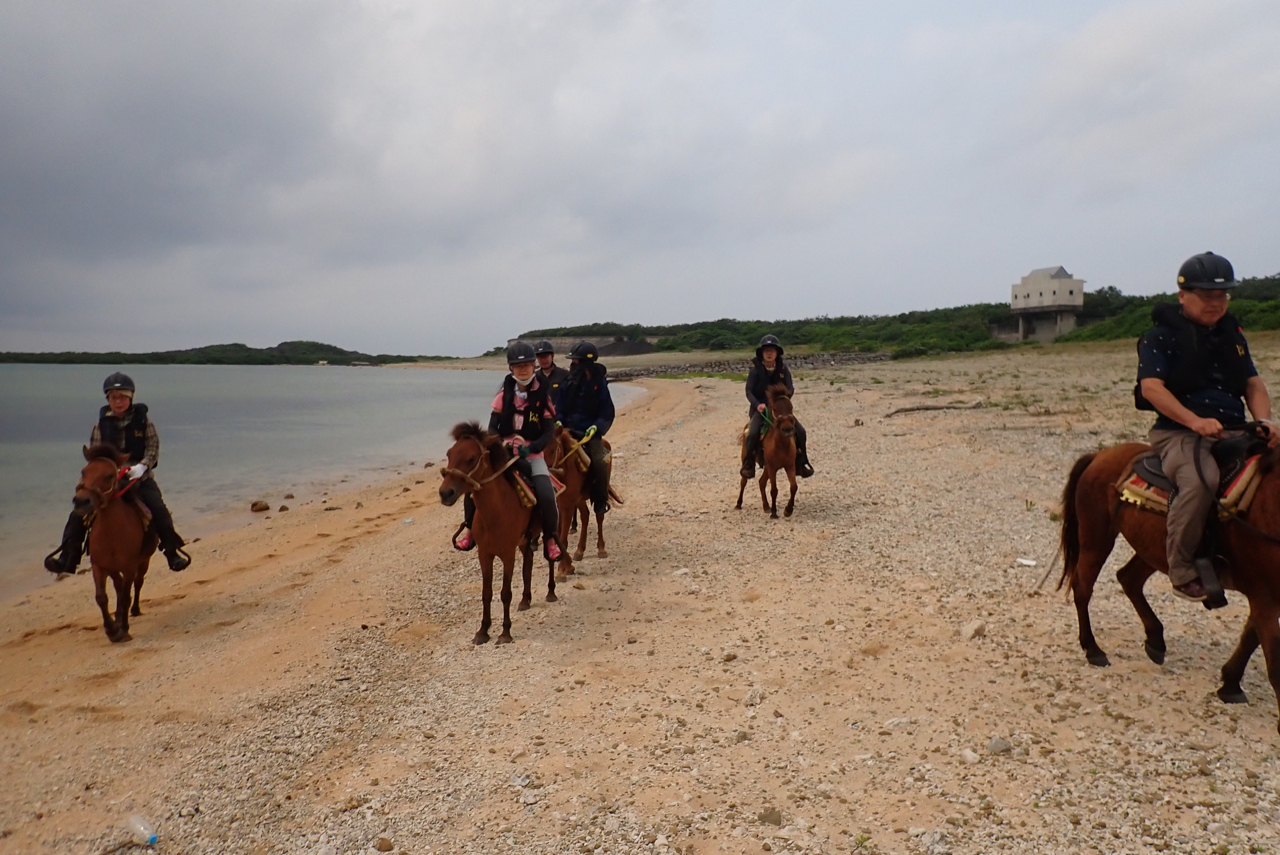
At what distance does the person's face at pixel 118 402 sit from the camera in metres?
8.27

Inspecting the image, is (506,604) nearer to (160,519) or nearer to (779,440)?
(160,519)

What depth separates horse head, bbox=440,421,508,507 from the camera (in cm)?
609

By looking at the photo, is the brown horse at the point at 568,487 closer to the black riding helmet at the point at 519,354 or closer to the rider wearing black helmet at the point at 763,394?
the black riding helmet at the point at 519,354

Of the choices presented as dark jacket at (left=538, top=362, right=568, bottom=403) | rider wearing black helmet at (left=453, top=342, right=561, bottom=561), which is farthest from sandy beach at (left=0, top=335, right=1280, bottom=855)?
dark jacket at (left=538, top=362, right=568, bottom=403)

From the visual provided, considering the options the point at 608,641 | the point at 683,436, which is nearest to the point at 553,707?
the point at 608,641

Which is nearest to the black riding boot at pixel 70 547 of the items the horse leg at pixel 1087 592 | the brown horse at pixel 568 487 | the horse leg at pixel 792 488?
the brown horse at pixel 568 487

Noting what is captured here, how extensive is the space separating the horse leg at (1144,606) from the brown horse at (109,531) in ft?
30.5

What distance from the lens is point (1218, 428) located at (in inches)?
177

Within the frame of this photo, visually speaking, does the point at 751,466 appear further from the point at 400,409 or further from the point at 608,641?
the point at 400,409

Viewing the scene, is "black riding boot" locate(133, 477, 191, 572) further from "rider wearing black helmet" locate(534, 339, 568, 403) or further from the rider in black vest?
the rider in black vest

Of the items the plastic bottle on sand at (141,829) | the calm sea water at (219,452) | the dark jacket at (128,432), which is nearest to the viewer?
the plastic bottle on sand at (141,829)

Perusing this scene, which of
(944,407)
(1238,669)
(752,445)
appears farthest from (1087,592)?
(944,407)

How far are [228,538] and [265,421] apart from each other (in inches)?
995

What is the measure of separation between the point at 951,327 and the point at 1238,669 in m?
70.9
